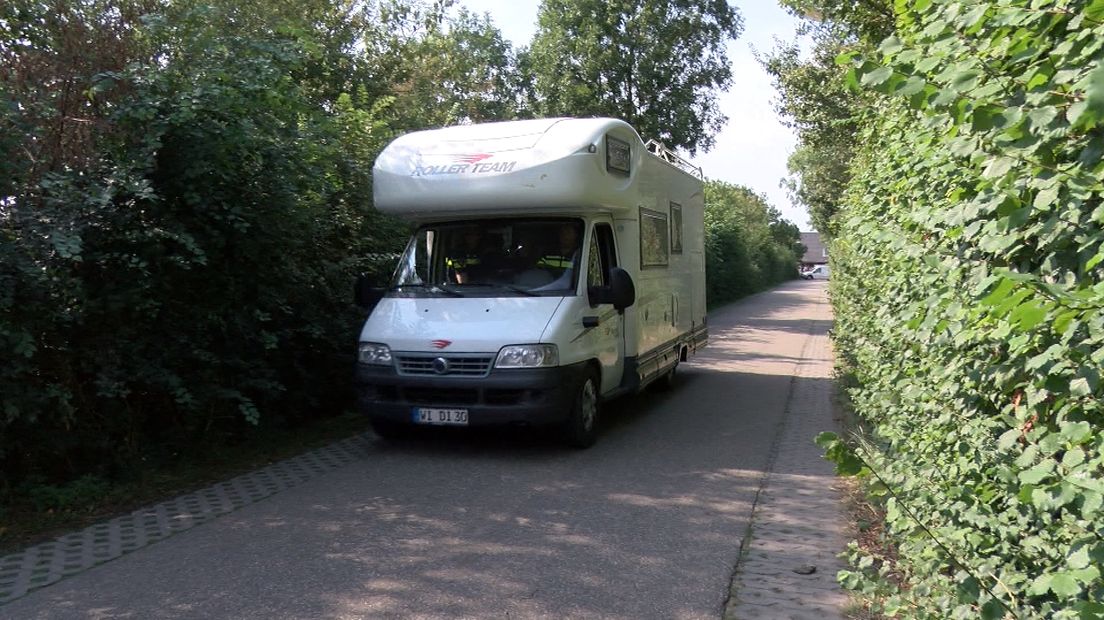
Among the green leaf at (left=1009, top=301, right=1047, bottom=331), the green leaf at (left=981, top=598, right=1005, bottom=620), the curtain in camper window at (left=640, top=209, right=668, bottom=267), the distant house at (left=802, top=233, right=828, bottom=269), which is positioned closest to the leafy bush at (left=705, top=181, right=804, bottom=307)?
the curtain in camper window at (left=640, top=209, right=668, bottom=267)

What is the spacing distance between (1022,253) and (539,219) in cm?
620

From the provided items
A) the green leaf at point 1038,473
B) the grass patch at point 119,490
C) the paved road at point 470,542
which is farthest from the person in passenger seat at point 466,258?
the green leaf at point 1038,473

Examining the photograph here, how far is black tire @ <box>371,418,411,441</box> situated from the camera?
8.67 meters

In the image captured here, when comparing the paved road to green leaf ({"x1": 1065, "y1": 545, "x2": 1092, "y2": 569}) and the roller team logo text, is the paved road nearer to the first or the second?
green leaf ({"x1": 1065, "y1": 545, "x2": 1092, "y2": 569})

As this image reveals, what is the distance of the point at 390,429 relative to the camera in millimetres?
8852

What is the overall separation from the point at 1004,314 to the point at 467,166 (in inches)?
263

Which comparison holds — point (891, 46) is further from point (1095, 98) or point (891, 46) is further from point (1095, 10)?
point (1095, 98)

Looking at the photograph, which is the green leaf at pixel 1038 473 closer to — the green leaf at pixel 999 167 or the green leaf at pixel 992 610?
the green leaf at pixel 992 610

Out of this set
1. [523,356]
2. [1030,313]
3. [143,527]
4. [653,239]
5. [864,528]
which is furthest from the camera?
[653,239]

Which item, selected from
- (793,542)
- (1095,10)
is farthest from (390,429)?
(1095,10)

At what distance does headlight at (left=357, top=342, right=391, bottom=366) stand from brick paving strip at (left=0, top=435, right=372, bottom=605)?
0.91 meters

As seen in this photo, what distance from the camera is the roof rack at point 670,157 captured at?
437 inches

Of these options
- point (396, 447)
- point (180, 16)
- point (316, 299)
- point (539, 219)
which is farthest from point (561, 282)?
point (180, 16)

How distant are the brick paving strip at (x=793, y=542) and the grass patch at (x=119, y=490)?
14.3 ft
